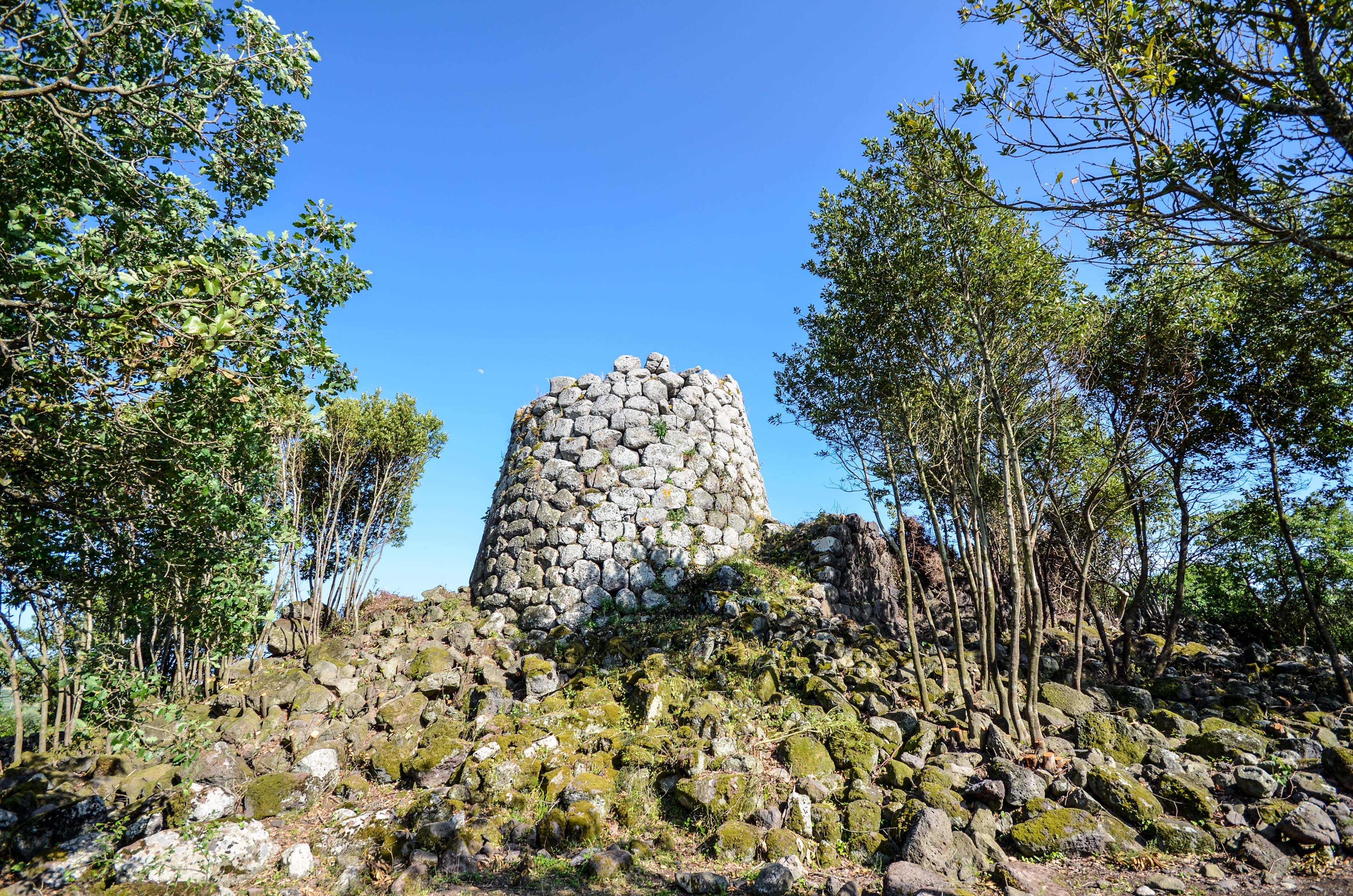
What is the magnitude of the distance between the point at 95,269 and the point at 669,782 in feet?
21.2

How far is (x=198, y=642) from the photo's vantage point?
838cm

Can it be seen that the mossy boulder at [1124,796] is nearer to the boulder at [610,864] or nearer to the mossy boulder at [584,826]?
the boulder at [610,864]

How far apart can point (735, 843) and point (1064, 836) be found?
3.00m

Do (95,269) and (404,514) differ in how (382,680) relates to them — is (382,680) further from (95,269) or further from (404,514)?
(95,269)

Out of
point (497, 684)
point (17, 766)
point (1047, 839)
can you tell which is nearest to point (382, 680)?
point (497, 684)

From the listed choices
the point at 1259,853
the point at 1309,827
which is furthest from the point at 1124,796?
the point at 1309,827

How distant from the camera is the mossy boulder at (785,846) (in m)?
5.45

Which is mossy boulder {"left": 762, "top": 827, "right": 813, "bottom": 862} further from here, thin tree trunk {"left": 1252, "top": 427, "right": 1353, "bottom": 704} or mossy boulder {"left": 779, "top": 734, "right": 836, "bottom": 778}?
thin tree trunk {"left": 1252, "top": 427, "right": 1353, "bottom": 704}

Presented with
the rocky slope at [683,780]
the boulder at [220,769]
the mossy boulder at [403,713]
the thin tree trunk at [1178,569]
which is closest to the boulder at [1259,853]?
the rocky slope at [683,780]

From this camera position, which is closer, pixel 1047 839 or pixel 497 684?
pixel 1047 839

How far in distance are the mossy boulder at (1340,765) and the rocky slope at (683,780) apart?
1.0 inches

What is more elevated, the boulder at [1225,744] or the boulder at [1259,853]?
the boulder at [1225,744]

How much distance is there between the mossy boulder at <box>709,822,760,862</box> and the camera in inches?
217

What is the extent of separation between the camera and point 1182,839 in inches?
215
